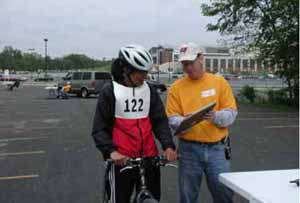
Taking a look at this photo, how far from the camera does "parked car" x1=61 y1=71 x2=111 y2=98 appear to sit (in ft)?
110

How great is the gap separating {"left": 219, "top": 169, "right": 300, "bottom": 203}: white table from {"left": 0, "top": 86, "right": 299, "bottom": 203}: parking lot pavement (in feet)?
9.35

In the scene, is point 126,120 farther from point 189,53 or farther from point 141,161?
point 189,53

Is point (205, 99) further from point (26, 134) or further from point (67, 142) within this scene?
point (26, 134)

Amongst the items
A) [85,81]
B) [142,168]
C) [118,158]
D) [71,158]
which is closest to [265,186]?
[142,168]

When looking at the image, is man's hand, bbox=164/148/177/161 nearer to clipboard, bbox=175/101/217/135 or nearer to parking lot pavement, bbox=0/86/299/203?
clipboard, bbox=175/101/217/135

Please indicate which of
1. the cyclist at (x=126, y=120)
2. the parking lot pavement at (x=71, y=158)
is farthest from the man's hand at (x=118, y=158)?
the parking lot pavement at (x=71, y=158)

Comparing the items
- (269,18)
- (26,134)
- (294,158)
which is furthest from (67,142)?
(269,18)

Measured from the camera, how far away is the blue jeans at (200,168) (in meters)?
3.59

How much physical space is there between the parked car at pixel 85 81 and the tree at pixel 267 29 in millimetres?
9420

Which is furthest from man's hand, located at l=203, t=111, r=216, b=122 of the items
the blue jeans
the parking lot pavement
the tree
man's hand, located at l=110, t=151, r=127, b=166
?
the tree

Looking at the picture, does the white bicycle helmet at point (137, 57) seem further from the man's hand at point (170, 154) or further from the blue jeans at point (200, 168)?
the blue jeans at point (200, 168)

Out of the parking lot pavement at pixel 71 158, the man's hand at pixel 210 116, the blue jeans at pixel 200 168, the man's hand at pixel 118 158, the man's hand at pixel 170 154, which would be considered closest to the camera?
the man's hand at pixel 118 158

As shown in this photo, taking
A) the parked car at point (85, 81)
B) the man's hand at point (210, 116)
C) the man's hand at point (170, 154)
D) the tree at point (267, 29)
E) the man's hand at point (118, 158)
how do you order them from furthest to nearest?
the parked car at point (85, 81)
the tree at point (267, 29)
the man's hand at point (210, 116)
the man's hand at point (170, 154)
the man's hand at point (118, 158)

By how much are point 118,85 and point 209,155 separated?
3.13 feet
